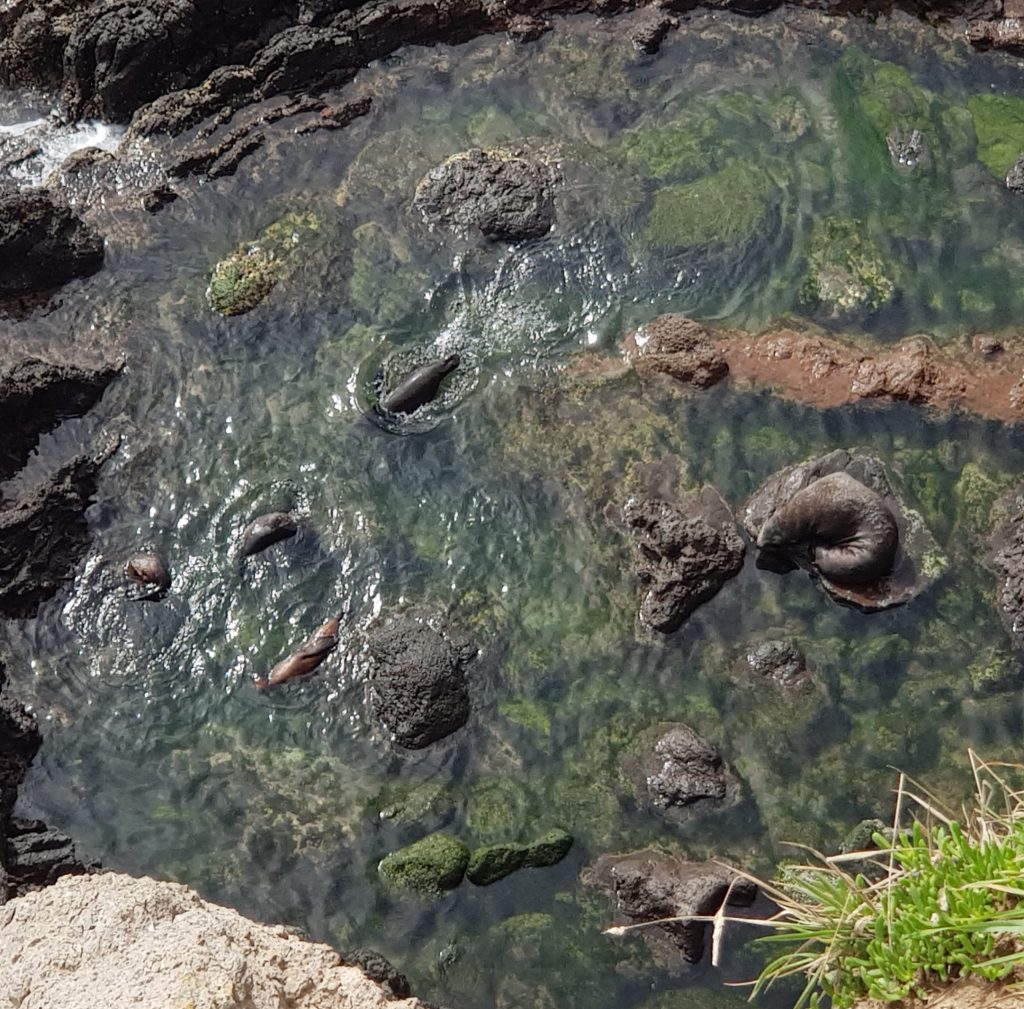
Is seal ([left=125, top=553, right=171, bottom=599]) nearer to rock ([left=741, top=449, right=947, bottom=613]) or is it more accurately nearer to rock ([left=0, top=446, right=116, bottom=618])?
rock ([left=0, top=446, right=116, bottom=618])

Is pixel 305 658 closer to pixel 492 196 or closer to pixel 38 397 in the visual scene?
pixel 38 397

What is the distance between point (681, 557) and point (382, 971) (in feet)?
15.5

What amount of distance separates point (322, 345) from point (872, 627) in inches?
260

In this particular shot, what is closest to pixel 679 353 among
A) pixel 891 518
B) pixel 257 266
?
pixel 891 518

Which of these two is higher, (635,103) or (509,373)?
(635,103)

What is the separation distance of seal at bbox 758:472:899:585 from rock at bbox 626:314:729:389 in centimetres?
176

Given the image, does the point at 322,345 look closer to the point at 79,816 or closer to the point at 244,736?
the point at 244,736

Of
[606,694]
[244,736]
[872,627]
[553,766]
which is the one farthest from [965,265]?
[244,736]

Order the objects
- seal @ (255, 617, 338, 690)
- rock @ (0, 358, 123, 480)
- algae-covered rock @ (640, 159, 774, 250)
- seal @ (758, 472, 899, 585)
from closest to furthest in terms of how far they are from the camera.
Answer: seal @ (758, 472, 899, 585)
seal @ (255, 617, 338, 690)
rock @ (0, 358, 123, 480)
algae-covered rock @ (640, 159, 774, 250)

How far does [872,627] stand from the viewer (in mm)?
10719

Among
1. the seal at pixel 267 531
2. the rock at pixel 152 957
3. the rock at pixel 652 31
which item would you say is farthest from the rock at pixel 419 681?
the rock at pixel 652 31

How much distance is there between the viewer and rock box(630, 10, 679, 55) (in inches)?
528

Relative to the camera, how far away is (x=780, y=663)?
1062 centimetres

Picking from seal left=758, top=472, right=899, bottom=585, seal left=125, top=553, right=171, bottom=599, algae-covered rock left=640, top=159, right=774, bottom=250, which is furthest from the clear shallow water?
seal left=758, top=472, right=899, bottom=585
